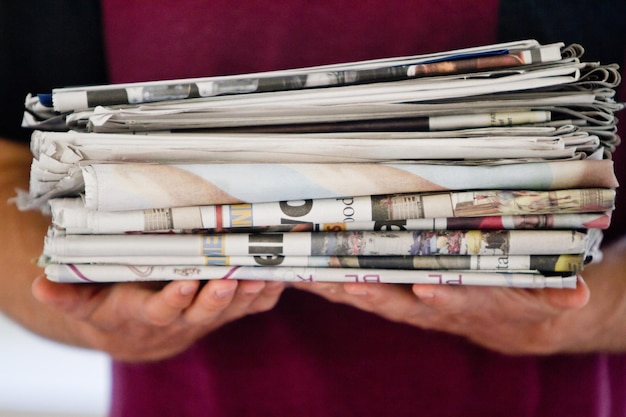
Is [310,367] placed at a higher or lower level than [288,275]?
lower

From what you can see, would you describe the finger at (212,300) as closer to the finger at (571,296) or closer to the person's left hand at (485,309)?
the person's left hand at (485,309)

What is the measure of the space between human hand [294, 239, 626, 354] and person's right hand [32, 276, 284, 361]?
0.17ft

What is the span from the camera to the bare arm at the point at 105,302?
0.43 metres

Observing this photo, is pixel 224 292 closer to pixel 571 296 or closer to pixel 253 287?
pixel 253 287

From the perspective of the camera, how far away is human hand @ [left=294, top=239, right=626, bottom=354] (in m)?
0.44

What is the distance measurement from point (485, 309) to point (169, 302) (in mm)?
269

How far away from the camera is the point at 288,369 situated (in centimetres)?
61

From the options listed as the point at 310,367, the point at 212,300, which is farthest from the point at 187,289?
the point at 310,367

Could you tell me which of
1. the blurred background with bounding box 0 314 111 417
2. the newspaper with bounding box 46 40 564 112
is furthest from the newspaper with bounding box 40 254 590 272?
the blurred background with bounding box 0 314 111 417

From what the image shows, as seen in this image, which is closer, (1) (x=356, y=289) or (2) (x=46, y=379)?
(1) (x=356, y=289)

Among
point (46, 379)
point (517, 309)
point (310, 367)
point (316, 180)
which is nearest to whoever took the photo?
point (316, 180)

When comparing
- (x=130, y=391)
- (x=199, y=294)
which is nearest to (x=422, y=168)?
(x=199, y=294)

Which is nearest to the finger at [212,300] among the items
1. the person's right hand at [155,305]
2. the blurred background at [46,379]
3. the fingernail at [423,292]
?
the person's right hand at [155,305]

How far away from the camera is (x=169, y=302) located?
43 cm
